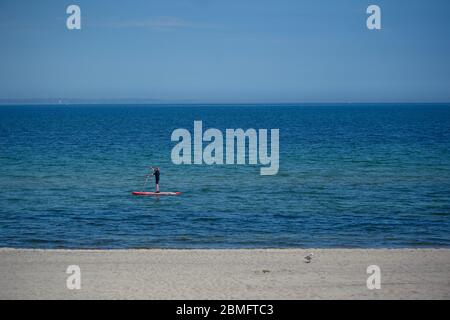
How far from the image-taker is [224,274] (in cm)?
1677

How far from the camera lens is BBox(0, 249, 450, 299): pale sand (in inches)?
578

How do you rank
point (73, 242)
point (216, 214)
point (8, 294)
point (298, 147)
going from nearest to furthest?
point (8, 294)
point (73, 242)
point (216, 214)
point (298, 147)

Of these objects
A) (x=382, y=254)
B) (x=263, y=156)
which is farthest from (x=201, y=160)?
(x=382, y=254)

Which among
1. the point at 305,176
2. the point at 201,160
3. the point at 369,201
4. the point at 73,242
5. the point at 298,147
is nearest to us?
the point at 73,242

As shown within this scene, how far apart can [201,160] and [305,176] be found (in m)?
14.0

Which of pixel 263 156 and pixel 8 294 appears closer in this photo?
pixel 8 294

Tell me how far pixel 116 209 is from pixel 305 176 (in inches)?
692

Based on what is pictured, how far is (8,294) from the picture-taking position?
14.6 meters

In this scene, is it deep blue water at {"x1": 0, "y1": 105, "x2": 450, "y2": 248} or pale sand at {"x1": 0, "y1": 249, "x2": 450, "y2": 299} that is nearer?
pale sand at {"x1": 0, "y1": 249, "x2": 450, "y2": 299}

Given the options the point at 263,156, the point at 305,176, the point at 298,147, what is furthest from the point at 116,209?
the point at 298,147

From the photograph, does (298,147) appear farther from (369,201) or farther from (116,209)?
(116,209)

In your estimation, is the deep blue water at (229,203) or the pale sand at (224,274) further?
the deep blue water at (229,203)

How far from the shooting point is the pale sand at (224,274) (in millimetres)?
14688

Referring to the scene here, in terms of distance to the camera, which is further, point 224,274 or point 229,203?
point 229,203
